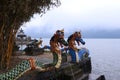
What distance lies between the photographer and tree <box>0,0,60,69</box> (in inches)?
853

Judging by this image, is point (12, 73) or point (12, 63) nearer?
point (12, 73)

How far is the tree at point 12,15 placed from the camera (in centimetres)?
2167

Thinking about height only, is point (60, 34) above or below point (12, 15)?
below

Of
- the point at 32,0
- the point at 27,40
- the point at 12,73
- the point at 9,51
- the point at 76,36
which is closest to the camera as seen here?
the point at 12,73

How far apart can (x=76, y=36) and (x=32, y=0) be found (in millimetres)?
6114

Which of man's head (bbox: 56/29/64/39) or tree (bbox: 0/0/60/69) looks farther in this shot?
man's head (bbox: 56/29/64/39)

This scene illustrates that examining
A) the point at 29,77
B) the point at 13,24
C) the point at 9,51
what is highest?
the point at 13,24

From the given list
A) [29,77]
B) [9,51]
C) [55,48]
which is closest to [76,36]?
[55,48]

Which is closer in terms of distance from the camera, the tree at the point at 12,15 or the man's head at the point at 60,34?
the tree at the point at 12,15

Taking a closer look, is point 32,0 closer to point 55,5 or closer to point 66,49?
point 55,5

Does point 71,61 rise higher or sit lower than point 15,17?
lower

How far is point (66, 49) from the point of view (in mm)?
28781

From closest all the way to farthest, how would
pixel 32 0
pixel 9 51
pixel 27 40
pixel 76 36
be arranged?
1. pixel 32 0
2. pixel 9 51
3. pixel 76 36
4. pixel 27 40

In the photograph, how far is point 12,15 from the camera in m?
22.8
